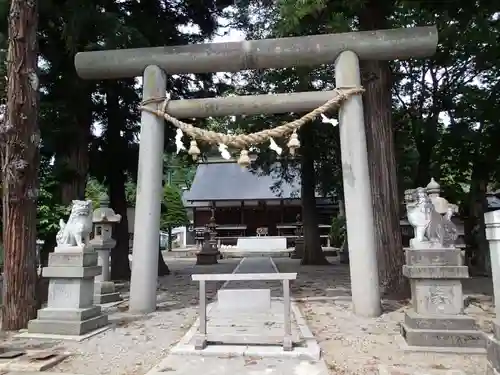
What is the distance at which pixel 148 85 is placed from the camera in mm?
7176

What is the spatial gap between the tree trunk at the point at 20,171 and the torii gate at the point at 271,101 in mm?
1052

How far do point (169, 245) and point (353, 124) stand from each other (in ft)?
76.5

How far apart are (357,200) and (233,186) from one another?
22.7 m

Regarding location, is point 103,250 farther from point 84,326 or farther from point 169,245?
point 169,245

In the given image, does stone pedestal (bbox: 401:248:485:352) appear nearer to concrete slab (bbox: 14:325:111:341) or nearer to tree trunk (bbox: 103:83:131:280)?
concrete slab (bbox: 14:325:111:341)

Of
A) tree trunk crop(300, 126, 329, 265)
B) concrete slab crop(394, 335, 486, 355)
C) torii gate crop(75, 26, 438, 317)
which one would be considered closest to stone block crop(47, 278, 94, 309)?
torii gate crop(75, 26, 438, 317)

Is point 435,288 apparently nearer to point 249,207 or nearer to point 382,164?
point 382,164

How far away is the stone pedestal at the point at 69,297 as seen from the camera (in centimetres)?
555

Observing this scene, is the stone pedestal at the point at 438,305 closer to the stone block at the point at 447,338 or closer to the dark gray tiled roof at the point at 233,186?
the stone block at the point at 447,338

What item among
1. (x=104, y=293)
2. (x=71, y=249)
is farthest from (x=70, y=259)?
(x=104, y=293)

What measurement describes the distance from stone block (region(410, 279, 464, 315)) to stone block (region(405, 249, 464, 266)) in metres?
0.22

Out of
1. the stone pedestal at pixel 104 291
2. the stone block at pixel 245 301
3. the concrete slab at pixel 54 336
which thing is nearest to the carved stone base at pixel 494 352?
the stone block at pixel 245 301

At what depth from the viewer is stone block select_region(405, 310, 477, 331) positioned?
489cm

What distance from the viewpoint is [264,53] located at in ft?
23.2
